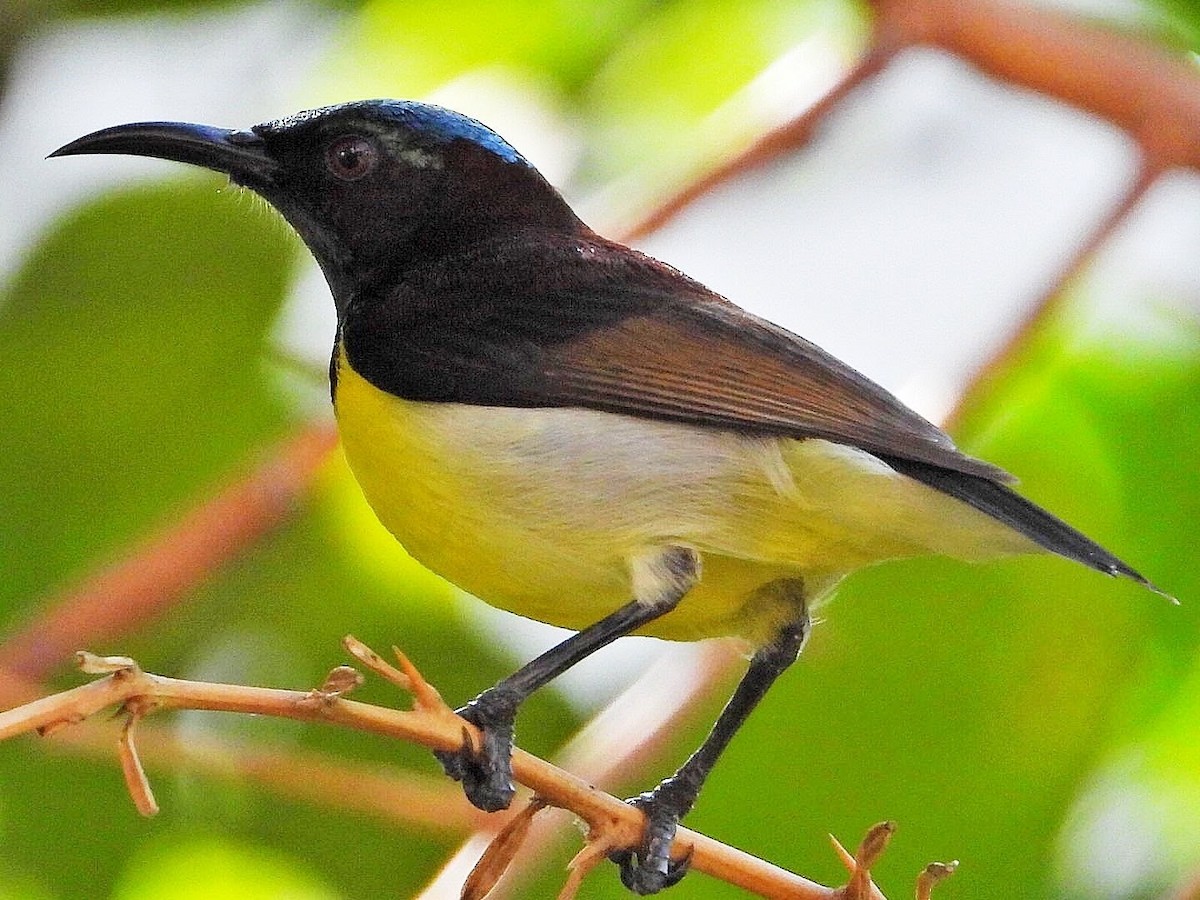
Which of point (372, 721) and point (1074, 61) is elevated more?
point (1074, 61)

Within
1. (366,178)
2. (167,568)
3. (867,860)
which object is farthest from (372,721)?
(366,178)

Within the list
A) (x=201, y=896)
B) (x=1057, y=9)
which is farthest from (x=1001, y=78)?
(x=201, y=896)

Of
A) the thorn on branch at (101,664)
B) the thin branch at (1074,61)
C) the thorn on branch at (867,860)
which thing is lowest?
the thorn on branch at (101,664)

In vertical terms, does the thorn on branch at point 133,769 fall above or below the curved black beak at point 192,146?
below

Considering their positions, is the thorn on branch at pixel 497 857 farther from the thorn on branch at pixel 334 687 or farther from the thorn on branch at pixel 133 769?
the thorn on branch at pixel 133 769

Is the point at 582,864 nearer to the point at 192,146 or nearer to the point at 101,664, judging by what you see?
the point at 101,664

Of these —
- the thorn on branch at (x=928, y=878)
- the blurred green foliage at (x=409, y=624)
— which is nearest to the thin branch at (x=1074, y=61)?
the blurred green foliage at (x=409, y=624)

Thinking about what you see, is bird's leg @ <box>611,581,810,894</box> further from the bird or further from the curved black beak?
the curved black beak

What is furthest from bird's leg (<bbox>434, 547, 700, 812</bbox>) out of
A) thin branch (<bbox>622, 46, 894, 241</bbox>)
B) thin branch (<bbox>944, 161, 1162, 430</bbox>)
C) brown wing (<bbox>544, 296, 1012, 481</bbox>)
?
thin branch (<bbox>622, 46, 894, 241</bbox>)
